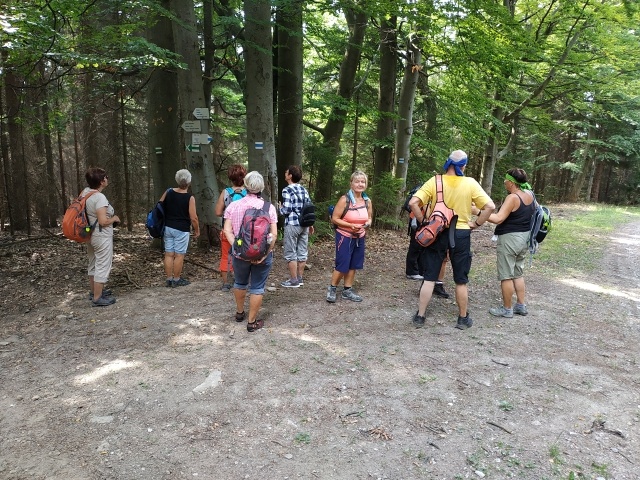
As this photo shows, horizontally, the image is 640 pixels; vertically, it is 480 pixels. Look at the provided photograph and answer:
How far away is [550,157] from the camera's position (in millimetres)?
29562

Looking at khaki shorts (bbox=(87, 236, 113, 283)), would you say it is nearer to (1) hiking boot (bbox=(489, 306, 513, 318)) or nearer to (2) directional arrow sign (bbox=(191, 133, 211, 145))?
(2) directional arrow sign (bbox=(191, 133, 211, 145))

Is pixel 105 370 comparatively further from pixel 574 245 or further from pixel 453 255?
pixel 574 245

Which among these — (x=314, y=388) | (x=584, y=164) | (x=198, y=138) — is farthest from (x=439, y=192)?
(x=584, y=164)

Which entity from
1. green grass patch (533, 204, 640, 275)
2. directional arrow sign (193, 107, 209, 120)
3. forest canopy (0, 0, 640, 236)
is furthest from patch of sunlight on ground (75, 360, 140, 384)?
green grass patch (533, 204, 640, 275)

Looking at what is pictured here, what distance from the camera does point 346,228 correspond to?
5.67 metres

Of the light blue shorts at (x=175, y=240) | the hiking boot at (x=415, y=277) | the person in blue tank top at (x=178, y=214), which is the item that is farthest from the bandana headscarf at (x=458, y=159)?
the light blue shorts at (x=175, y=240)

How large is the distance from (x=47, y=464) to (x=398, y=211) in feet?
35.1

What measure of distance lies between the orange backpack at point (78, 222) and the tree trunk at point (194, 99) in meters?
2.95

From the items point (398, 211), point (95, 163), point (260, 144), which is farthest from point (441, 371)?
point (95, 163)

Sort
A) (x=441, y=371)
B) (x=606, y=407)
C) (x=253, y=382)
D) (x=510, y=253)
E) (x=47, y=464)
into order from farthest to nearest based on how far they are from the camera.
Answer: (x=510, y=253), (x=441, y=371), (x=253, y=382), (x=606, y=407), (x=47, y=464)

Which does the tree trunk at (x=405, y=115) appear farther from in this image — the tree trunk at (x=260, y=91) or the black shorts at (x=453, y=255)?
the black shorts at (x=453, y=255)

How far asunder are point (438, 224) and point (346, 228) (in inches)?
53.2

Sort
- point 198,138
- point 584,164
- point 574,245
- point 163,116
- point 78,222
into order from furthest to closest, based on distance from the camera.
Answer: point 584,164 < point 574,245 < point 163,116 < point 198,138 < point 78,222

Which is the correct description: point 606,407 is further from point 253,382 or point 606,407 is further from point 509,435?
point 253,382
